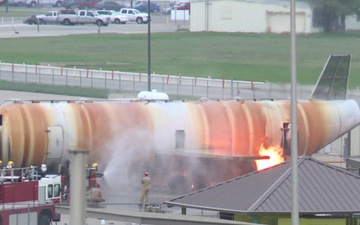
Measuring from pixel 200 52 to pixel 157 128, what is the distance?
38830mm

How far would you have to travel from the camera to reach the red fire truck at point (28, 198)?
29.3 meters

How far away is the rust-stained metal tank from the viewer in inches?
1388

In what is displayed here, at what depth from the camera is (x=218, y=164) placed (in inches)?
1463

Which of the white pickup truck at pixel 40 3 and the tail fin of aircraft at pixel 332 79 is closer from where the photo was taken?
the tail fin of aircraft at pixel 332 79

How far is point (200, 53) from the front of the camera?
75688 millimetres

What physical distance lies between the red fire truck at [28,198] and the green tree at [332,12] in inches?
975

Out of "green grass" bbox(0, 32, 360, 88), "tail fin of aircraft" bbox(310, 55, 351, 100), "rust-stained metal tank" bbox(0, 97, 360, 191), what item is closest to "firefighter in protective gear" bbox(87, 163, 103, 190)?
"rust-stained metal tank" bbox(0, 97, 360, 191)

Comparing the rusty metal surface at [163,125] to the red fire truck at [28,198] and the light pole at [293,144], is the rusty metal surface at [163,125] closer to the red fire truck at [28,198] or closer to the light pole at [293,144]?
the red fire truck at [28,198]

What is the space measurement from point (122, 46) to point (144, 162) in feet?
154

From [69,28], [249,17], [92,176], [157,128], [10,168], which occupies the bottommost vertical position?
[92,176]

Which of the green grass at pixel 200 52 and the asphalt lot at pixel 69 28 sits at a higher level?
the asphalt lot at pixel 69 28

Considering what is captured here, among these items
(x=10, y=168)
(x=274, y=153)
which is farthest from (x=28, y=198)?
(x=274, y=153)

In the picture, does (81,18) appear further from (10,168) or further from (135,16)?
(10,168)

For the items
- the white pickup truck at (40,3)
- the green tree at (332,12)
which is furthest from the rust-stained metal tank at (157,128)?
the white pickup truck at (40,3)
